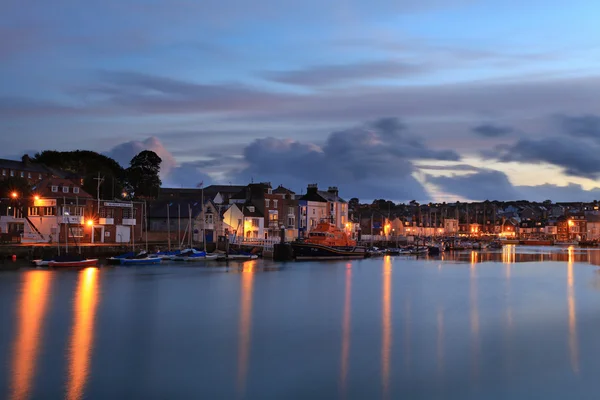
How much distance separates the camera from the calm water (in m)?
19.8

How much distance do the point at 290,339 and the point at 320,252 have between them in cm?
5026

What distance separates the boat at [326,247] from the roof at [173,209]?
15.2m

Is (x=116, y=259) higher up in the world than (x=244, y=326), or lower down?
higher up

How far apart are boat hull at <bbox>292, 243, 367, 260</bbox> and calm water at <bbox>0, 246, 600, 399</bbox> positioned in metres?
26.6

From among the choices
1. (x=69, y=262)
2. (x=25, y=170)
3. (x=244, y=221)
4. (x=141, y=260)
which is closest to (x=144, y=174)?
(x=25, y=170)

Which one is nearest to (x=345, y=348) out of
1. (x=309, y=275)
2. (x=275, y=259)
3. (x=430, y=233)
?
(x=309, y=275)

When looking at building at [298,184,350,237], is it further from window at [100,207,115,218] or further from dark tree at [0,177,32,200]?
dark tree at [0,177,32,200]

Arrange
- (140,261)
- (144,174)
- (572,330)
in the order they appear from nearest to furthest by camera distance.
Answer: (572,330) → (140,261) → (144,174)

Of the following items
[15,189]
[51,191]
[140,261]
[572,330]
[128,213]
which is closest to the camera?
[572,330]

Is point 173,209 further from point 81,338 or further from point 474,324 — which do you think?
point 81,338

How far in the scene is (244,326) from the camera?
29625 millimetres

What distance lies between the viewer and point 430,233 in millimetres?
171500

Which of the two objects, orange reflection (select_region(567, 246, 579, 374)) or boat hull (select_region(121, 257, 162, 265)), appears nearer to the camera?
orange reflection (select_region(567, 246, 579, 374))

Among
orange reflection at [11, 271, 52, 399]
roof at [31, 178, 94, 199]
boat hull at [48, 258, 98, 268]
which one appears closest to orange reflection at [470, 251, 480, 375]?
orange reflection at [11, 271, 52, 399]
